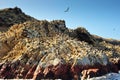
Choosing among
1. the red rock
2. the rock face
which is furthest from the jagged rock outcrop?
the red rock

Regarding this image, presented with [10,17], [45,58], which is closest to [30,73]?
[45,58]

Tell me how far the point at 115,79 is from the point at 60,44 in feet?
40.6

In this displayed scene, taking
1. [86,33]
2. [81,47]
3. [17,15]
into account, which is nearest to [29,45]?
[81,47]

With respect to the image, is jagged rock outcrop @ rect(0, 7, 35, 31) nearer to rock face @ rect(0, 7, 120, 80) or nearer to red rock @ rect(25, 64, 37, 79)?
rock face @ rect(0, 7, 120, 80)

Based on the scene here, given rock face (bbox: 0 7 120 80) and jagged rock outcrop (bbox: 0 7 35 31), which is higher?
jagged rock outcrop (bbox: 0 7 35 31)

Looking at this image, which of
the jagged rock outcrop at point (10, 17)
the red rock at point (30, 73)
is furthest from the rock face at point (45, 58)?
the jagged rock outcrop at point (10, 17)

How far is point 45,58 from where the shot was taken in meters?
57.0

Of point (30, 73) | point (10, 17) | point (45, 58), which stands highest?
point (10, 17)

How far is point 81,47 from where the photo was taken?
209ft

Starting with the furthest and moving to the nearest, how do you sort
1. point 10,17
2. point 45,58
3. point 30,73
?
point 10,17
point 45,58
point 30,73

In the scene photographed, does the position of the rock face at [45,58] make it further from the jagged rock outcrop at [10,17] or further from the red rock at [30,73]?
the jagged rock outcrop at [10,17]

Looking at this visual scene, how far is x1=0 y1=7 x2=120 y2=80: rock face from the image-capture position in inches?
2143

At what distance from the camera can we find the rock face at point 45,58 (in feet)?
179

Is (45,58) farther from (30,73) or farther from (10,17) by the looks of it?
(10,17)
